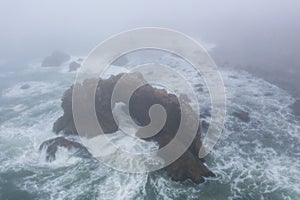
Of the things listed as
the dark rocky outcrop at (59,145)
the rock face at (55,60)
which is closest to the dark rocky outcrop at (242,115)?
the dark rocky outcrop at (59,145)

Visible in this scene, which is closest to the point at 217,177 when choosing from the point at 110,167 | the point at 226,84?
the point at 110,167

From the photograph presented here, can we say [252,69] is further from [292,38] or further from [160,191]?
[160,191]

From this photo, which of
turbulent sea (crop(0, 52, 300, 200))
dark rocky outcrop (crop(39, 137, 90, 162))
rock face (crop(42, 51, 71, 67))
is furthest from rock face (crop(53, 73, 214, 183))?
rock face (crop(42, 51, 71, 67))

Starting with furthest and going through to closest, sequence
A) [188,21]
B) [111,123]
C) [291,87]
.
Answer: [188,21] → [291,87] → [111,123]

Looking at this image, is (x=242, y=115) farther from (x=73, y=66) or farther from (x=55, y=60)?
(x=55, y=60)

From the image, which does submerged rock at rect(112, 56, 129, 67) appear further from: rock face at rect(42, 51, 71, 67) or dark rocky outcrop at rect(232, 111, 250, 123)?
dark rocky outcrop at rect(232, 111, 250, 123)
